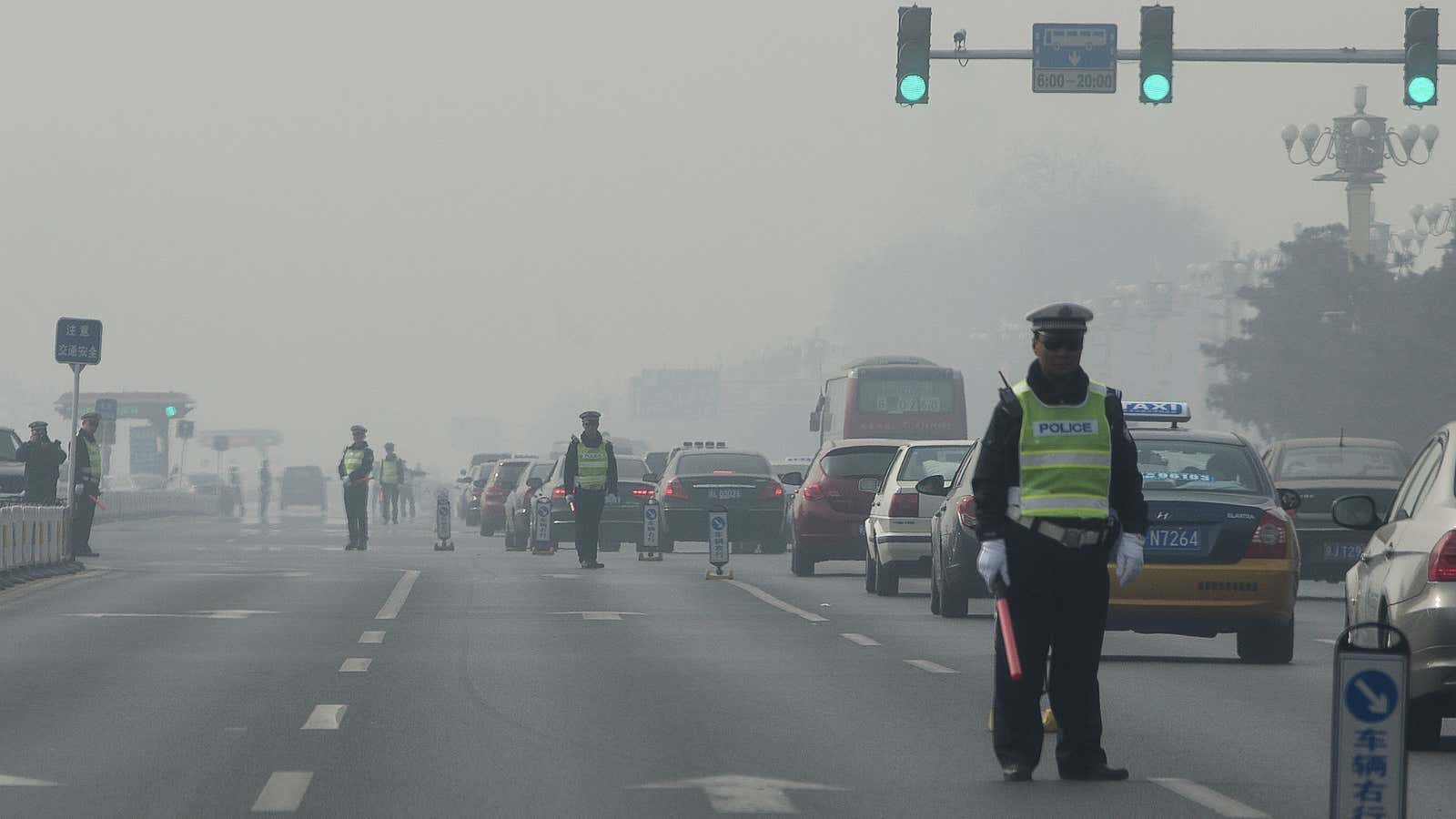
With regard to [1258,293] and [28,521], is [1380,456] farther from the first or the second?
[1258,293]

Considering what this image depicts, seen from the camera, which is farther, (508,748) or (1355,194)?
(1355,194)

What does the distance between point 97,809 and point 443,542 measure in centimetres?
3224

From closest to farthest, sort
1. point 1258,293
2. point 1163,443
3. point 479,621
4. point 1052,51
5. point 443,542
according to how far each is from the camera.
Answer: point 1163,443
point 479,621
point 1052,51
point 443,542
point 1258,293

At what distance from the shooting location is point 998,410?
970 centimetres

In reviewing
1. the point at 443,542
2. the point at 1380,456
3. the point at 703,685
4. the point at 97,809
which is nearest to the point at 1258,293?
the point at 443,542

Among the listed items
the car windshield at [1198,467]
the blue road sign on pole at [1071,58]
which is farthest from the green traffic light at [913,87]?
the car windshield at [1198,467]

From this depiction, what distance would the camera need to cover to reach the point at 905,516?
23.6 metres

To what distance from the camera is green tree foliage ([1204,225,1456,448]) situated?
67.8 meters

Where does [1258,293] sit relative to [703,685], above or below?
above

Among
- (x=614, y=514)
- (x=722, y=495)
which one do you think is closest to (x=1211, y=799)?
(x=722, y=495)

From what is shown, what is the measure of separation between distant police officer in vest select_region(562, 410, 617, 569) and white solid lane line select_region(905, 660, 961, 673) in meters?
13.7

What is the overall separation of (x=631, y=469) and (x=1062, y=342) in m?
31.3

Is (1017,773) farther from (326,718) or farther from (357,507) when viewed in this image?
(357,507)

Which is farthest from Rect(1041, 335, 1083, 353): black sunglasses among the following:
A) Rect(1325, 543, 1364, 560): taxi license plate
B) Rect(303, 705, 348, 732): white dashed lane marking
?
Rect(1325, 543, 1364, 560): taxi license plate
